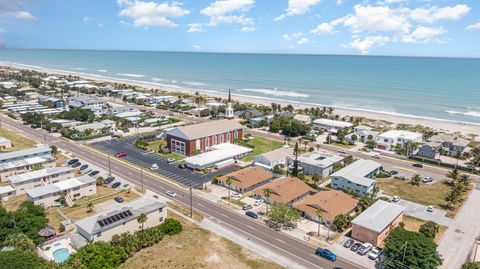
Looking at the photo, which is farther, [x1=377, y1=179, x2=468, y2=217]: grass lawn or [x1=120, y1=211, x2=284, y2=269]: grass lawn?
[x1=377, y1=179, x2=468, y2=217]: grass lawn

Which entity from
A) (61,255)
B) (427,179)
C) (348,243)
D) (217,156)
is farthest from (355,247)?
(217,156)

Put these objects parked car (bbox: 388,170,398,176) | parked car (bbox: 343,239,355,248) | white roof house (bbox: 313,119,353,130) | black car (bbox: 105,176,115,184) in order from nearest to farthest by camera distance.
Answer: parked car (bbox: 343,239,355,248)
black car (bbox: 105,176,115,184)
parked car (bbox: 388,170,398,176)
white roof house (bbox: 313,119,353,130)

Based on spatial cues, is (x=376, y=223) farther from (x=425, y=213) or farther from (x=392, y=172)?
(x=392, y=172)

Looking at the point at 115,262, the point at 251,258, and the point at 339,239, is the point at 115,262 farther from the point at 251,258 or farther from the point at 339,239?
the point at 339,239

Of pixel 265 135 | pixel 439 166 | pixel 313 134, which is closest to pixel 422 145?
pixel 439 166

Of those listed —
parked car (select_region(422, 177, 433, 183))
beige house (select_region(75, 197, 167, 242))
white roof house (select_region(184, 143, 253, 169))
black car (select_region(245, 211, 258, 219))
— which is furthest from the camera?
white roof house (select_region(184, 143, 253, 169))

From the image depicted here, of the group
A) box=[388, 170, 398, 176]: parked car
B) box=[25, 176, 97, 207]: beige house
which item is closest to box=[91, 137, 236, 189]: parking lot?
box=[25, 176, 97, 207]: beige house

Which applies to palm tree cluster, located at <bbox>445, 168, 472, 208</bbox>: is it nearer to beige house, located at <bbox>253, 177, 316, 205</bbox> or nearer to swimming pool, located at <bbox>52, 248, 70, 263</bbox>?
beige house, located at <bbox>253, 177, 316, 205</bbox>
